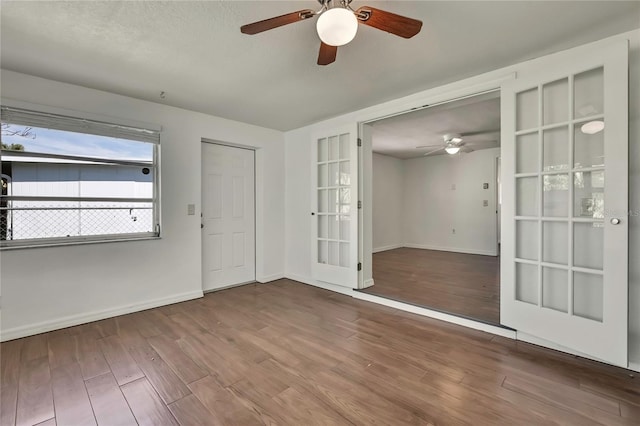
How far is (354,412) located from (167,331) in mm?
1929

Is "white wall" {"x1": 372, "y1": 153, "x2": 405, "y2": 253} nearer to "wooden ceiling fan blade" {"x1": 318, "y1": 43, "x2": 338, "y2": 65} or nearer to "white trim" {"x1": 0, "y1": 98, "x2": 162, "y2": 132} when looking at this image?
"white trim" {"x1": 0, "y1": 98, "x2": 162, "y2": 132}

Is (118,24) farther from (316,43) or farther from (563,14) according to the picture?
(563,14)

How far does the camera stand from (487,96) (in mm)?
2686

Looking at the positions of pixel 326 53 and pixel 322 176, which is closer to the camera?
pixel 326 53

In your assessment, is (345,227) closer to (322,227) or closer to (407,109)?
(322,227)

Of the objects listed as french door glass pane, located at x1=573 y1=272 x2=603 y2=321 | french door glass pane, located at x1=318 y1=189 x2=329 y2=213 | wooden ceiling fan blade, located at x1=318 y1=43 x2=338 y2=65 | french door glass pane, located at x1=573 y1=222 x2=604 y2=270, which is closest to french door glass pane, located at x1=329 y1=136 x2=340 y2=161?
french door glass pane, located at x1=318 y1=189 x2=329 y2=213

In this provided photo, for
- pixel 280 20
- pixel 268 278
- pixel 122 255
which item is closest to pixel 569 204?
pixel 280 20

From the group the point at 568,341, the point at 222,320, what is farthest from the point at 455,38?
the point at 222,320

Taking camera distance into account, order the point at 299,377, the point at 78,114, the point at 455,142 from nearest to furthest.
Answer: the point at 299,377 < the point at 78,114 < the point at 455,142

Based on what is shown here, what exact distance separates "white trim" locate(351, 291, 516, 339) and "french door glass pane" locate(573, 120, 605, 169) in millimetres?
1470

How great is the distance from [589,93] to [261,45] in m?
2.42

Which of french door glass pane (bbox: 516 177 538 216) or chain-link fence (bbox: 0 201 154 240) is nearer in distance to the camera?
french door glass pane (bbox: 516 177 538 216)

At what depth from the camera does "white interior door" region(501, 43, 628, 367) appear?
1.87m

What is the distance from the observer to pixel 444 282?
13.3 ft
